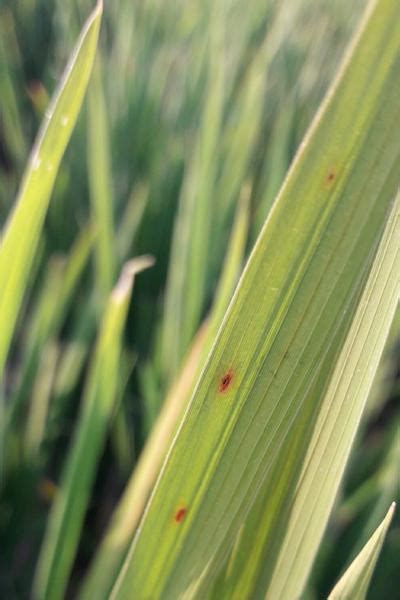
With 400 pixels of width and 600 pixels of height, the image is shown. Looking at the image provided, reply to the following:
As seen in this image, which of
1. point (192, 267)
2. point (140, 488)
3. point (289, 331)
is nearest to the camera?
point (289, 331)

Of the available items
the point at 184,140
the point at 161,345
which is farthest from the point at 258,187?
the point at 161,345

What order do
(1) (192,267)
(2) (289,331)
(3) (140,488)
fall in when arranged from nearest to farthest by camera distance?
(2) (289,331), (3) (140,488), (1) (192,267)

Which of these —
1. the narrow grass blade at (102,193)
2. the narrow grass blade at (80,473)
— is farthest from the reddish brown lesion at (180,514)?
the narrow grass blade at (102,193)

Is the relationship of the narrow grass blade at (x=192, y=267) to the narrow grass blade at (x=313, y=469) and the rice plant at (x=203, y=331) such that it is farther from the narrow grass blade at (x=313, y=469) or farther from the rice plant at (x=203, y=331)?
the narrow grass blade at (x=313, y=469)

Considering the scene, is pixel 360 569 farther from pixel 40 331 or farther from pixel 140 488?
pixel 40 331

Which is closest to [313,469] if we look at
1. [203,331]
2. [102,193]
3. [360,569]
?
[360,569]

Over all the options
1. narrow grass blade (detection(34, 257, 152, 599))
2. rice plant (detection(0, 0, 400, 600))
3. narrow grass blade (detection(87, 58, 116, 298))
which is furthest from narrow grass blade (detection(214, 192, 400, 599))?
narrow grass blade (detection(87, 58, 116, 298))

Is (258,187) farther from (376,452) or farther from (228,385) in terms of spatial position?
(228,385)
